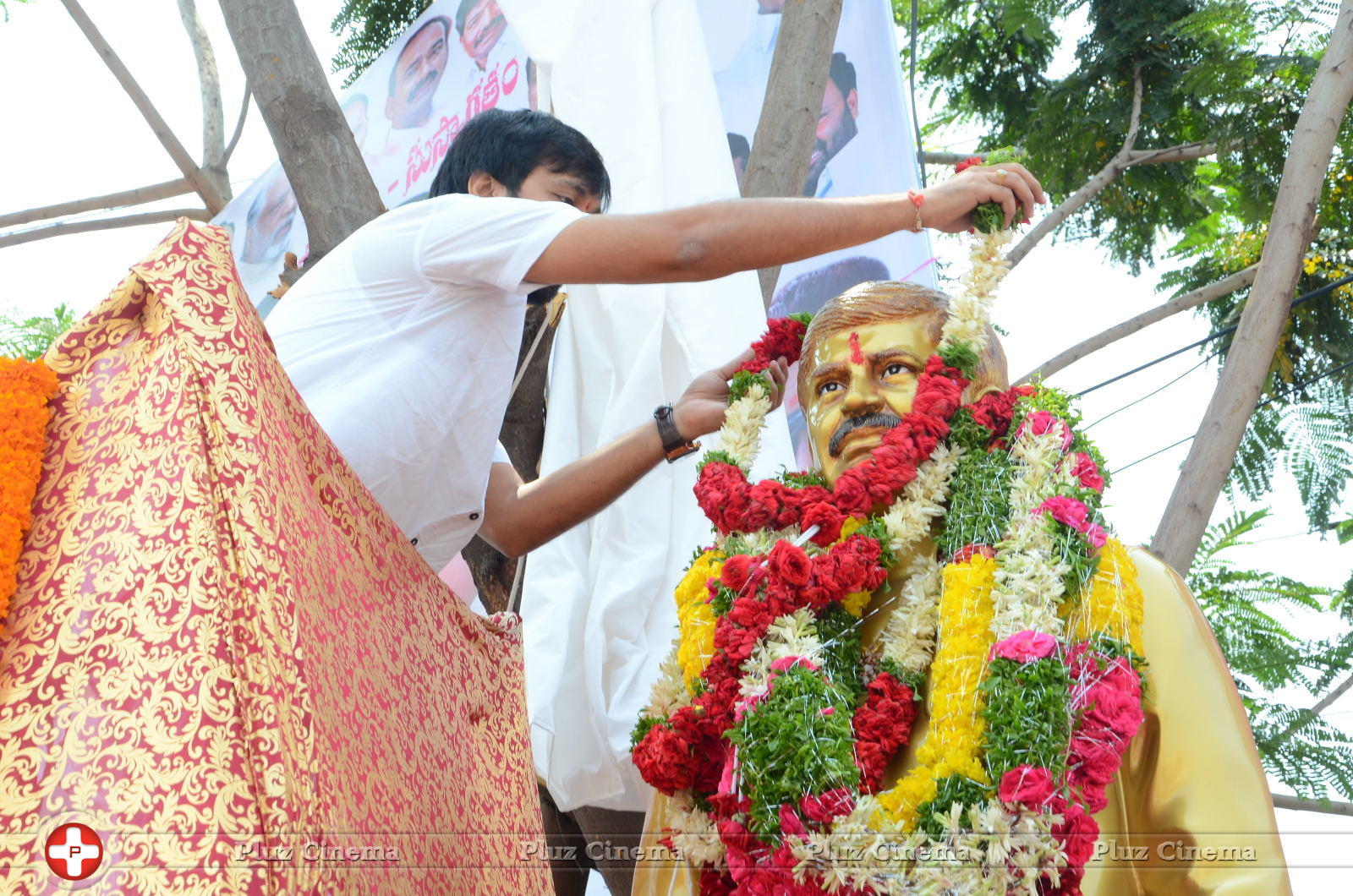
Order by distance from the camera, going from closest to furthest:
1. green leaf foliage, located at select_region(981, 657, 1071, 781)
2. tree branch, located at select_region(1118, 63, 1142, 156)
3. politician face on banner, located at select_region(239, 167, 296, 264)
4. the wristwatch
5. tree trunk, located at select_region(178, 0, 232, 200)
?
green leaf foliage, located at select_region(981, 657, 1071, 781) < the wristwatch < tree branch, located at select_region(1118, 63, 1142, 156) < tree trunk, located at select_region(178, 0, 232, 200) < politician face on banner, located at select_region(239, 167, 296, 264)

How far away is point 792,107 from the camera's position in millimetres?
4234

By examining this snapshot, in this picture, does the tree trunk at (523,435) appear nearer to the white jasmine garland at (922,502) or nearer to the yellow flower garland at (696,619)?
the yellow flower garland at (696,619)

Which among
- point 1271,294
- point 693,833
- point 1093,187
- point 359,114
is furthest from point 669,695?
point 359,114

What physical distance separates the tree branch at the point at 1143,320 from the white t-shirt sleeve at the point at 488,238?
2.91m

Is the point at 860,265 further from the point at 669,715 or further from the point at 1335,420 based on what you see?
the point at 669,715

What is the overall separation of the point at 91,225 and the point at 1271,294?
15.4ft

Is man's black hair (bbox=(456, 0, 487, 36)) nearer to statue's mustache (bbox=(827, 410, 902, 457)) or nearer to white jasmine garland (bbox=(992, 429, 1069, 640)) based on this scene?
statue's mustache (bbox=(827, 410, 902, 457))

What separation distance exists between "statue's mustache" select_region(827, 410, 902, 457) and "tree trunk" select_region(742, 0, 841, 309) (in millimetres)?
1412

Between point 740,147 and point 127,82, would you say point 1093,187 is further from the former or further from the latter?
point 127,82

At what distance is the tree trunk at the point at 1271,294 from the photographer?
4168 millimetres

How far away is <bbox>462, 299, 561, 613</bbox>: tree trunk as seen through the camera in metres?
4.18

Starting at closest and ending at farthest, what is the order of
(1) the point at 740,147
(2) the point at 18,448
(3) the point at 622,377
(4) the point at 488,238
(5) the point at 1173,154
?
(2) the point at 18,448
(4) the point at 488,238
(3) the point at 622,377
(5) the point at 1173,154
(1) the point at 740,147

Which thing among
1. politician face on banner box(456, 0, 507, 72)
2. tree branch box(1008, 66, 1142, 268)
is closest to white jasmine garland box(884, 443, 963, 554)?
tree branch box(1008, 66, 1142, 268)

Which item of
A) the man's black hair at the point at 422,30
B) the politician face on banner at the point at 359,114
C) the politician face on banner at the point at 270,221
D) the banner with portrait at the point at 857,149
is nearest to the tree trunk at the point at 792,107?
the banner with portrait at the point at 857,149
